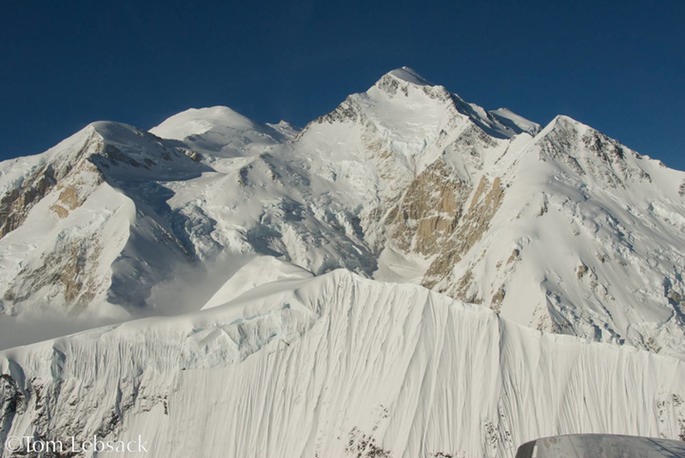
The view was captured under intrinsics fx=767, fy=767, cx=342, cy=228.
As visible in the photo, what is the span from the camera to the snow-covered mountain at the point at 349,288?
62438mm

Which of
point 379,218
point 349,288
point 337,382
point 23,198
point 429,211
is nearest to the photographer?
point 337,382

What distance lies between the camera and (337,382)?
65.2 m

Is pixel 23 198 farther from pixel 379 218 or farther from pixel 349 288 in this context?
pixel 349 288

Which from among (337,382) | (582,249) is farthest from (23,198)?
(337,382)

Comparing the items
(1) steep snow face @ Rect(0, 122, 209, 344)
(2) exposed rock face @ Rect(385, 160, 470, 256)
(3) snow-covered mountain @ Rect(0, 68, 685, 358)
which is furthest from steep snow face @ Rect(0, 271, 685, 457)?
(2) exposed rock face @ Rect(385, 160, 470, 256)

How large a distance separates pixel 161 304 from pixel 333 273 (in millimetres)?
55334

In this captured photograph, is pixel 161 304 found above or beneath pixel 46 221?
beneath

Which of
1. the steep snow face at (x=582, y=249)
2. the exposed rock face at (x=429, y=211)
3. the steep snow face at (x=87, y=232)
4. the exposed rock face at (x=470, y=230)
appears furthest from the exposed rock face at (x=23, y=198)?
the steep snow face at (x=582, y=249)

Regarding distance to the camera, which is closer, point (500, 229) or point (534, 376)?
point (534, 376)

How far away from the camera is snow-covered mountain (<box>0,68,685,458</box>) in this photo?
62.4 m

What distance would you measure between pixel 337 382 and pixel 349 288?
31.8 feet

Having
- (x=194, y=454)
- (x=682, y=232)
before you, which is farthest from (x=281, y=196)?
(x=194, y=454)

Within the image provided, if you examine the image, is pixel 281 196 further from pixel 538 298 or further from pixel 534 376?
pixel 534 376

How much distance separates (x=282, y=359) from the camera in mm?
67312
